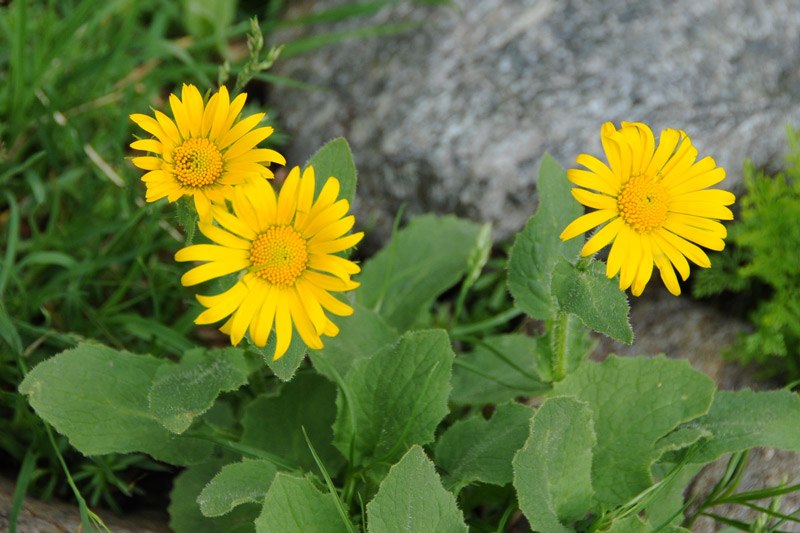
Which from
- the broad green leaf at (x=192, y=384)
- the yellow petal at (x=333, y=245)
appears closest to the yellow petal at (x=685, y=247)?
the yellow petal at (x=333, y=245)

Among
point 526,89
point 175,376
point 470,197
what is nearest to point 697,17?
point 526,89

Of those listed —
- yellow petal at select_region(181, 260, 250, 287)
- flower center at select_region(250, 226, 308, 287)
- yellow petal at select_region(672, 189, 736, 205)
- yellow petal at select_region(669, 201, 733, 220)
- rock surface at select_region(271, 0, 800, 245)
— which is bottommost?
yellow petal at select_region(181, 260, 250, 287)

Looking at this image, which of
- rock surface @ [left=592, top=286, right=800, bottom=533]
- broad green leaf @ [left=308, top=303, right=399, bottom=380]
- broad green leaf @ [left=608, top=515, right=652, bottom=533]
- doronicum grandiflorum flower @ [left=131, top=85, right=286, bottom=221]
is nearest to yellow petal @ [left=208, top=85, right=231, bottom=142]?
doronicum grandiflorum flower @ [left=131, top=85, right=286, bottom=221]

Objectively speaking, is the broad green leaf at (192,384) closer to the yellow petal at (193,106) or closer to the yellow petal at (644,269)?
the yellow petal at (193,106)

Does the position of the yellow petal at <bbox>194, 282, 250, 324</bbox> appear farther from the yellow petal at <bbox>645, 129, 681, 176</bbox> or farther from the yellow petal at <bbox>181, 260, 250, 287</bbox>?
the yellow petal at <bbox>645, 129, 681, 176</bbox>

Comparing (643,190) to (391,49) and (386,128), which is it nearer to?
(386,128)

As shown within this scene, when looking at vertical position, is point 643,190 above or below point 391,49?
below
